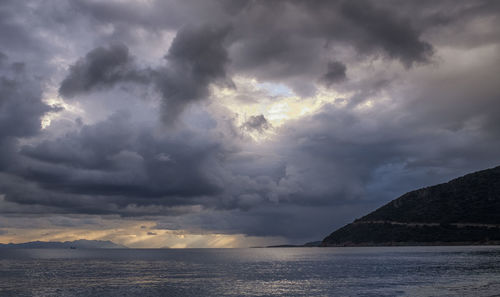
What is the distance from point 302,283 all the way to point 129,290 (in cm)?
3761

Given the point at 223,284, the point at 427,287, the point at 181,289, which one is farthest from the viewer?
the point at 223,284

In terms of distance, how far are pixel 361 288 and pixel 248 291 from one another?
862 inches

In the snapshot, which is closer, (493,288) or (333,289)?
(493,288)

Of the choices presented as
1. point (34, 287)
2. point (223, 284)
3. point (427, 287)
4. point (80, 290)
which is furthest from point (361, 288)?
point (34, 287)

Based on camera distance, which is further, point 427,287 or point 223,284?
point 223,284

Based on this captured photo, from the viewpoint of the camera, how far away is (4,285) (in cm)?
9431

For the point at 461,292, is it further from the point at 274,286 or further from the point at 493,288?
the point at 274,286

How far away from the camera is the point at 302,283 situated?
95750 millimetres

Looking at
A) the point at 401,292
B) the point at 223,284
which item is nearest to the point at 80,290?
the point at 223,284

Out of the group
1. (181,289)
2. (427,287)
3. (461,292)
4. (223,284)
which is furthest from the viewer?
(223,284)

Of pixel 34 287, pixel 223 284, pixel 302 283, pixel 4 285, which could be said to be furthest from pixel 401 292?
pixel 4 285

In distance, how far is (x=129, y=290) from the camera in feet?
276

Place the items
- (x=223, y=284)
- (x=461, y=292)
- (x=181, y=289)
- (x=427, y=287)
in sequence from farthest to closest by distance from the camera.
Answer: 1. (x=223, y=284)
2. (x=181, y=289)
3. (x=427, y=287)
4. (x=461, y=292)

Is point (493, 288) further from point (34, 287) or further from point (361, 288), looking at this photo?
point (34, 287)
